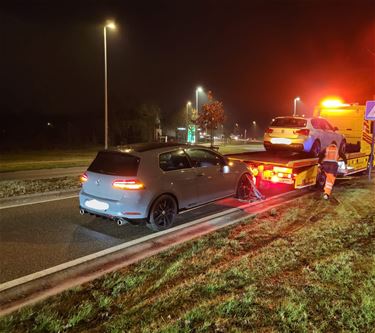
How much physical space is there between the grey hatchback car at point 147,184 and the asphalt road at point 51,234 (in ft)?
1.21

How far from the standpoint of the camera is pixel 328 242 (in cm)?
589

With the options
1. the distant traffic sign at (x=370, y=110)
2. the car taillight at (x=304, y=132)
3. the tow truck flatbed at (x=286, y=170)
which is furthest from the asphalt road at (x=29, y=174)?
the distant traffic sign at (x=370, y=110)

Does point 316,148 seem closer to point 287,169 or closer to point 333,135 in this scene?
point 333,135

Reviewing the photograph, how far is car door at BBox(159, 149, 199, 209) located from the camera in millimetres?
6637

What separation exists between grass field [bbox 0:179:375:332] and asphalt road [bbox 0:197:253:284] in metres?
1.12

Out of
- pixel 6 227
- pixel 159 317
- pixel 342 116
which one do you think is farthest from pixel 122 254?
pixel 342 116

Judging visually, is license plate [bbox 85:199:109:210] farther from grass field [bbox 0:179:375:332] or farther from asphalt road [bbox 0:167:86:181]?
asphalt road [bbox 0:167:86:181]

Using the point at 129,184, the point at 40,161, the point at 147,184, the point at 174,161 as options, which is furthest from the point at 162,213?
the point at 40,161

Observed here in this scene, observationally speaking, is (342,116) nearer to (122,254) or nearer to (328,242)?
(328,242)

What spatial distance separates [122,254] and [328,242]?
3.27 metres

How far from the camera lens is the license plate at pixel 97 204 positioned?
635 cm

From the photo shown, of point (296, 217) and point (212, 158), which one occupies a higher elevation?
point (212, 158)

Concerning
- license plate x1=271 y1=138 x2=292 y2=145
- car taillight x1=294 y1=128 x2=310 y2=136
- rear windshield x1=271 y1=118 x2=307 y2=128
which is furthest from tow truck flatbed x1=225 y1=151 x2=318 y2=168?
rear windshield x1=271 y1=118 x2=307 y2=128

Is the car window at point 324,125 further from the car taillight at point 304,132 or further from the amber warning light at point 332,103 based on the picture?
the amber warning light at point 332,103
